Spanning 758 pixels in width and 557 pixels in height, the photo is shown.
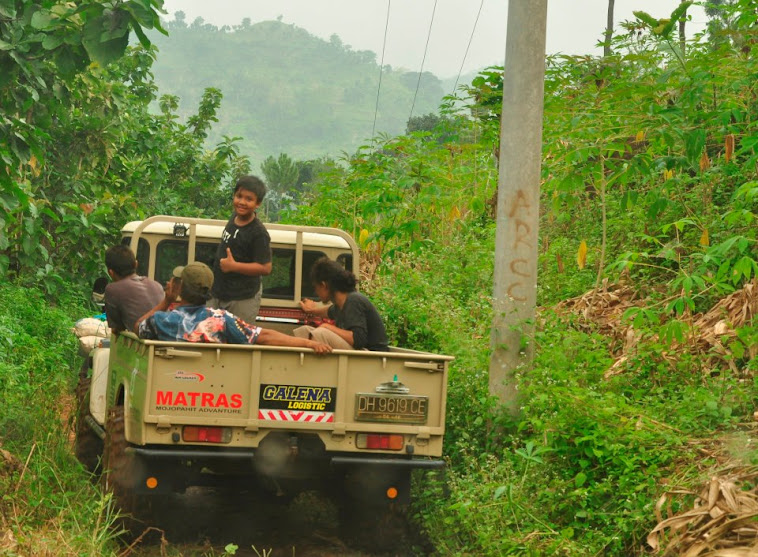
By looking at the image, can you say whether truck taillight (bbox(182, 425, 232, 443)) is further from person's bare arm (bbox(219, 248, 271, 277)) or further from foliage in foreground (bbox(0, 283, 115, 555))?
person's bare arm (bbox(219, 248, 271, 277))

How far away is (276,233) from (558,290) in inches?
123

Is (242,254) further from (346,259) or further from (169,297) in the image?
(346,259)

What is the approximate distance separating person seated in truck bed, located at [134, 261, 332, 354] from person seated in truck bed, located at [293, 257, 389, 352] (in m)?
0.50

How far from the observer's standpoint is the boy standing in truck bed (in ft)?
25.9

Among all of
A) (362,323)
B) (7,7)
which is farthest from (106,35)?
(362,323)

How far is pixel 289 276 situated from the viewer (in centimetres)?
957

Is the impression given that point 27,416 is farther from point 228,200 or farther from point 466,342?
point 228,200

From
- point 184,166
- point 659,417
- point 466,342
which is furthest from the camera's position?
point 184,166

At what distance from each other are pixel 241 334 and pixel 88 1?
2.23 metres

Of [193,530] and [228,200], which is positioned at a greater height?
[228,200]

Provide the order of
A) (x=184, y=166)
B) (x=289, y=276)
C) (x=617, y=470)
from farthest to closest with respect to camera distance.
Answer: (x=184, y=166) < (x=289, y=276) < (x=617, y=470)

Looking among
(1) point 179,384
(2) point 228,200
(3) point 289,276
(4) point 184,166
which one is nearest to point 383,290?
(3) point 289,276

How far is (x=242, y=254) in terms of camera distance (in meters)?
8.02

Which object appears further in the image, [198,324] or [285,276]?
[285,276]
